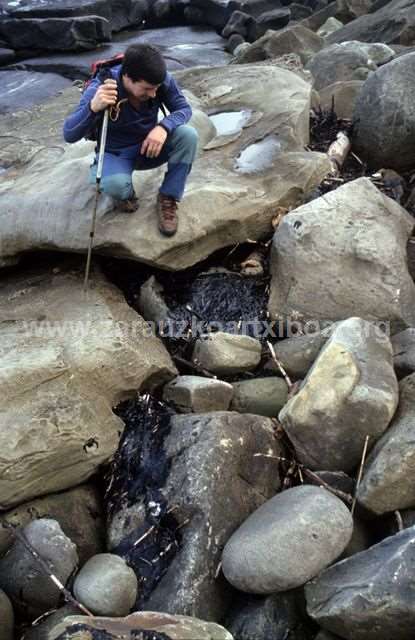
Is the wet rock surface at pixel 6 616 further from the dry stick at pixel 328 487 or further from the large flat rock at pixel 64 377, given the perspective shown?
the dry stick at pixel 328 487

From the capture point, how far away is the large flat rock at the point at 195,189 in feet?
15.3

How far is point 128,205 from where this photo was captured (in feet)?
15.5

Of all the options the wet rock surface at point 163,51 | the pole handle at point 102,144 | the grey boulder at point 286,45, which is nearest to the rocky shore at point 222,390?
the pole handle at point 102,144

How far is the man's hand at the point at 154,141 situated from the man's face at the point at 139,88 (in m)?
0.21

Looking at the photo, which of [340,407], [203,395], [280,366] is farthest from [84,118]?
[340,407]

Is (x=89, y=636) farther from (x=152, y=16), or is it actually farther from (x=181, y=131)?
(x=152, y=16)

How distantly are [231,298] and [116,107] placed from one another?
1.49m

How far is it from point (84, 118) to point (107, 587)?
8.95ft

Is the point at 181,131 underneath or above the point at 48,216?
above

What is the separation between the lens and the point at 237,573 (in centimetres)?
310

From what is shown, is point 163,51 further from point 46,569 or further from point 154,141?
point 46,569

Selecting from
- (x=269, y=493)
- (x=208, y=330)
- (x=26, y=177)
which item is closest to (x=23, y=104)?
(x=26, y=177)

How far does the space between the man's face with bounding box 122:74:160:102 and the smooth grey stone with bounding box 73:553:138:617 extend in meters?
2.74

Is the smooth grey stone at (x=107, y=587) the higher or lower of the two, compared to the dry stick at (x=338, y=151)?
lower
